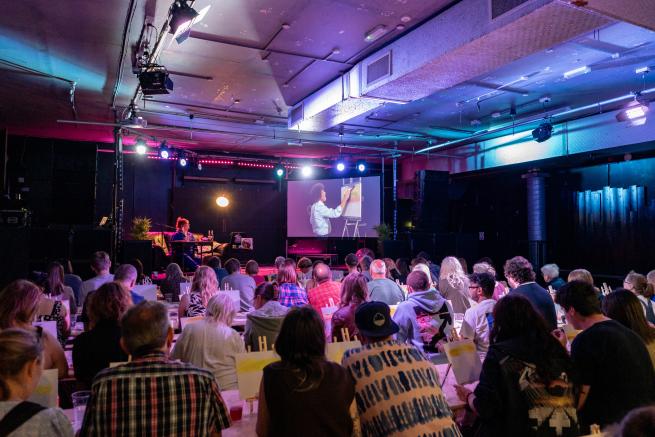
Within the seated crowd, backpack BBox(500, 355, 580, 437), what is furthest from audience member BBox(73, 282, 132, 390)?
backpack BBox(500, 355, 580, 437)

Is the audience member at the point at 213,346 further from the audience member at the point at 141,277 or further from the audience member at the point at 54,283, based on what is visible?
the audience member at the point at 141,277

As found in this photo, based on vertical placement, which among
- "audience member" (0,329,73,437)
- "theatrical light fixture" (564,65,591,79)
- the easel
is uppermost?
"theatrical light fixture" (564,65,591,79)

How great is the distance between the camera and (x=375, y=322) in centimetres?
231

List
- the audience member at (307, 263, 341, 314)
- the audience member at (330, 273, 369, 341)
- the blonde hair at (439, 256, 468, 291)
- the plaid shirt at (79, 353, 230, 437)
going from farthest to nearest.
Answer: the blonde hair at (439, 256, 468, 291) → the audience member at (307, 263, 341, 314) → the audience member at (330, 273, 369, 341) → the plaid shirt at (79, 353, 230, 437)

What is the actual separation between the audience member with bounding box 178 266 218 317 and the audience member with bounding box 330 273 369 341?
67.0 inches

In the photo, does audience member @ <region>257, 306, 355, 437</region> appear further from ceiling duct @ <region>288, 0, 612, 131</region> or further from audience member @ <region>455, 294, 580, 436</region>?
ceiling duct @ <region>288, 0, 612, 131</region>

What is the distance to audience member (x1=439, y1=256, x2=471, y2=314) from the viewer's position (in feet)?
19.6

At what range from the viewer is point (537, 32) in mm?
4629

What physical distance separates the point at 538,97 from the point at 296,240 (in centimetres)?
940

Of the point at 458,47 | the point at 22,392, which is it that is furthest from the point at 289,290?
the point at 22,392

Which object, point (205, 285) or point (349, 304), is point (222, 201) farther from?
point (349, 304)

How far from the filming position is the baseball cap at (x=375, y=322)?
2.29 m

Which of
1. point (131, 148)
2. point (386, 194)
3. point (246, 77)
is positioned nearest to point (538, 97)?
point (246, 77)

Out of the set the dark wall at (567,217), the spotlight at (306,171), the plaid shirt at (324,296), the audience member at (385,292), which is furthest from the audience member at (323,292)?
the spotlight at (306,171)
